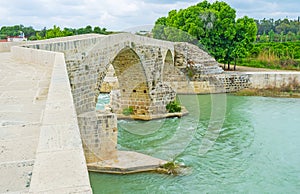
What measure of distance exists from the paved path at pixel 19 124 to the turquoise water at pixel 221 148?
2.76 meters

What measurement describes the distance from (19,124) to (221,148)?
6.53 metres

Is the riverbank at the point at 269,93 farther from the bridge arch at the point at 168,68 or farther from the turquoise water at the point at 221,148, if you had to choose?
the bridge arch at the point at 168,68

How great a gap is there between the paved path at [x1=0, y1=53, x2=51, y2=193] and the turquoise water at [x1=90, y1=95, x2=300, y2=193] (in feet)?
9.04

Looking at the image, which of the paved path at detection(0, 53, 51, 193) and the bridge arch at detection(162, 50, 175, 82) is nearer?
the paved path at detection(0, 53, 51, 193)

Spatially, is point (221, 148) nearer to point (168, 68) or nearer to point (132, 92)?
point (132, 92)

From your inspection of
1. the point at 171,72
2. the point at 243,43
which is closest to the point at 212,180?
the point at 171,72

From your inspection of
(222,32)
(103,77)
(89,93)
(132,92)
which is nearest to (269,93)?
(222,32)

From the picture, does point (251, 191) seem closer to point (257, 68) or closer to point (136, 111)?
point (136, 111)

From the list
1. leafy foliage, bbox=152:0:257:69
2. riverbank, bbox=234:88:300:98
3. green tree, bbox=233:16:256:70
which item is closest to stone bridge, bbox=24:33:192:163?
riverbank, bbox=234:88:300:98

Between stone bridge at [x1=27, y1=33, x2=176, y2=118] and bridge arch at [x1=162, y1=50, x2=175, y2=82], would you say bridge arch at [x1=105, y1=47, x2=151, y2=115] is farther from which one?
bridge arch at [x1=162, y1=50, x2=175, y2=82]

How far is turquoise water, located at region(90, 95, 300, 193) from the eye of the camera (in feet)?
20.5

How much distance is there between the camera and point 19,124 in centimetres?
235

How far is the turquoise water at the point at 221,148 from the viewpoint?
20.5 feet

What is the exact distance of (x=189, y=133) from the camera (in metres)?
9.59
